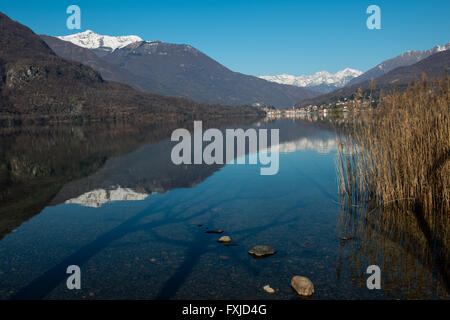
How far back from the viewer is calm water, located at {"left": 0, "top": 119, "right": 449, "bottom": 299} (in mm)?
7020

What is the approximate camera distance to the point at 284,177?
19500 millimetres

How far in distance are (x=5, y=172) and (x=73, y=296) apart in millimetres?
19721

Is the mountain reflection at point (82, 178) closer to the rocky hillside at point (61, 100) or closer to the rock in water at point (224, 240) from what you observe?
the rock in water at point (224, 240)

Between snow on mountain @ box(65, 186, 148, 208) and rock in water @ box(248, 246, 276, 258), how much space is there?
26.6 ft

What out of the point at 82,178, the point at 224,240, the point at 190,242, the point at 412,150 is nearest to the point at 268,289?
the point at 224,240

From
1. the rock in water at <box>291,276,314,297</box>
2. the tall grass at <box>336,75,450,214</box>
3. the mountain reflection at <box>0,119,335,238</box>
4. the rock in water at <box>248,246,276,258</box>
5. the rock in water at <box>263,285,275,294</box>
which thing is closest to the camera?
the rock in water at <box>291,276,314,297</box>

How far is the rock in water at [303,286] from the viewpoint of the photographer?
6605mm

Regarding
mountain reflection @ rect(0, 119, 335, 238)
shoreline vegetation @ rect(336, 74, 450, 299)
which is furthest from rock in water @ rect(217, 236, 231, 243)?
mountain reflection @ rect(0, 119, 335, 238)

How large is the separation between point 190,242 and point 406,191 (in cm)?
750

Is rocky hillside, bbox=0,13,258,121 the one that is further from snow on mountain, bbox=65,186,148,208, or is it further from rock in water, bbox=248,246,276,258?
rock in water, bbox=248,246,276,258

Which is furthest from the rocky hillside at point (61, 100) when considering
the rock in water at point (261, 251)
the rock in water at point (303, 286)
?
the rock in water at point (303, 286)

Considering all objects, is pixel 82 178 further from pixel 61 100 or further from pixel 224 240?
pixel 61 100

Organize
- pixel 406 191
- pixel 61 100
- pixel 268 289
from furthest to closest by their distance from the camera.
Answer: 1. pixel 61 100
2. pixel 406 191
3. pixel 268 289

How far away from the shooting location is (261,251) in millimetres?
8625
